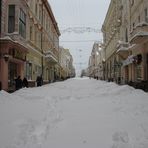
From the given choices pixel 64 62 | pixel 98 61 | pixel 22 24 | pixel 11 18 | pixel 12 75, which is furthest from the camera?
pixel 64 62

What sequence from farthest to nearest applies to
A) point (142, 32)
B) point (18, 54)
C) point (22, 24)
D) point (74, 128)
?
point (22, 24) → point (18, 54) → point (142, 32) → point (74, 128)

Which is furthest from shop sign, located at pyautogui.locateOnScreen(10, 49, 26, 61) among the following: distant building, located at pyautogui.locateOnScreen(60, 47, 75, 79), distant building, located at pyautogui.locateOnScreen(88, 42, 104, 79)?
distant building, located at pyautogui.locateOnScreen(60, 47, 75, 79)

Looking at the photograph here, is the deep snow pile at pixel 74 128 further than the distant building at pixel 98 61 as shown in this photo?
No

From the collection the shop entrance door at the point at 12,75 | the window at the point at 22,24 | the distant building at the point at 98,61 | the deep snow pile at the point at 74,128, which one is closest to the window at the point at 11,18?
the window at the point at 22,24

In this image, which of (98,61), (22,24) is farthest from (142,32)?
(98,61)

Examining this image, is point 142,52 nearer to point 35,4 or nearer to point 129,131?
point 35,4

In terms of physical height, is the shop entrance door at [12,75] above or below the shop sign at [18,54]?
below

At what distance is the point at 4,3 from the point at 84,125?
16898 mm

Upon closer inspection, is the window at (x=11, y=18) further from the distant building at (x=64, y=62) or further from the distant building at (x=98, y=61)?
the distant building at (x=64, y=62)

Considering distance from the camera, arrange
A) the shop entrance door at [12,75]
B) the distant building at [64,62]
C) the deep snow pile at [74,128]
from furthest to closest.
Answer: the distant building at [64,62]
the shop entrance door at [12,75]
the deep snow pile at [74,128]

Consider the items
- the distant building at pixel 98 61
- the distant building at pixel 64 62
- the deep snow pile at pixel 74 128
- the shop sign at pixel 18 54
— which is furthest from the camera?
the distant building at pixel 64 62

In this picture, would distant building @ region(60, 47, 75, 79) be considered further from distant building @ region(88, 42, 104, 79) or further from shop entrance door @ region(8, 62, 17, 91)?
shop entrance door @ region(8, 62, 17, 91)

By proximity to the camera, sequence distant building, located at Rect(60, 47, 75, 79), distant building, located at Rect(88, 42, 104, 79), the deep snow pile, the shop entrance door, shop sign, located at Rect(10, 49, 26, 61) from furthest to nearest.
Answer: distant building, located at Rect(60, 47, 75, 79) → distant building, located at Rect(88, 42, 104, 79) → the shop entrance door → shop sign, located at Rect(10, 49, 26, 61) → the deep snow pile

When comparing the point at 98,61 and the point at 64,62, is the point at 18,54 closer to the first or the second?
the point at 98,61
